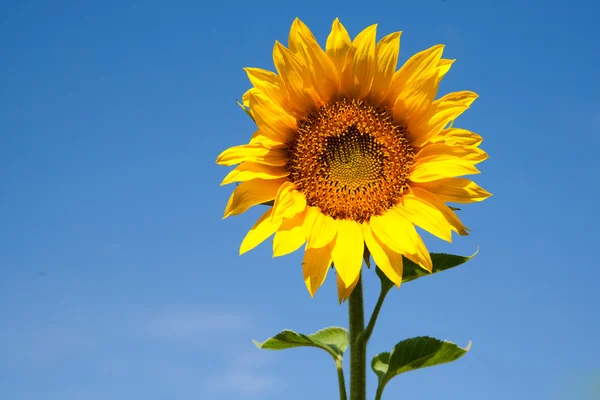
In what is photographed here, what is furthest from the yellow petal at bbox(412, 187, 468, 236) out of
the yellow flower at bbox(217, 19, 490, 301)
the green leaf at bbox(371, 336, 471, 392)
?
the green leaf at bbox(371, 336, 471, 392)

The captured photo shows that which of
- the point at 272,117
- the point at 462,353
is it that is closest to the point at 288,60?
the point at 272,117

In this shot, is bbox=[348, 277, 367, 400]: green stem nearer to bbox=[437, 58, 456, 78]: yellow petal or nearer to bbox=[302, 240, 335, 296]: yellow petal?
bbox=[302, 240, 335, 296]: yellow petal

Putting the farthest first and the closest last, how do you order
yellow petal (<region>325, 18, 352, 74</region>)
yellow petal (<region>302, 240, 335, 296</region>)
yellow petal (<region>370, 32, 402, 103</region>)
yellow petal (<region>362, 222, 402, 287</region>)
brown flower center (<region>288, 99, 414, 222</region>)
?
brown flower center (<region>288, 99, 414, 222</region>), yellow petal (<region>370, 32, 402, 103</region>), yellow petal (<region>325, 18, 352, 74</region>), yellow petal (<region>362, 222, 402, 287</region>), yellow petal (<region>302, 240, 335, 296</region>)

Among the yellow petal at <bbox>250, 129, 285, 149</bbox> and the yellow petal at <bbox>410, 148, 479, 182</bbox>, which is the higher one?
the yellow petal at <bbox>250, 129, 285, 149</bbox>

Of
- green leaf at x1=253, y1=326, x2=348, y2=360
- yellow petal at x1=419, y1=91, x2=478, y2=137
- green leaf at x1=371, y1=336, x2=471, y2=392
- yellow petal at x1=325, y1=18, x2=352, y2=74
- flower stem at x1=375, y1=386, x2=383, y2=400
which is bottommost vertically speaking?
flower stem at x1=375, y1=386, x2=383, y2=400

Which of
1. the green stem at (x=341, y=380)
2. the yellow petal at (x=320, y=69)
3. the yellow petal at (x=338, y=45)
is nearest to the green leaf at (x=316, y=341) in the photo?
the green stem at (x=341, y=380)

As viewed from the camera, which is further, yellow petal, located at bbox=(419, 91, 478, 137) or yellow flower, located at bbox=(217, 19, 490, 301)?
yellow petal, located at bbox=(419, 91, 478, 137)
